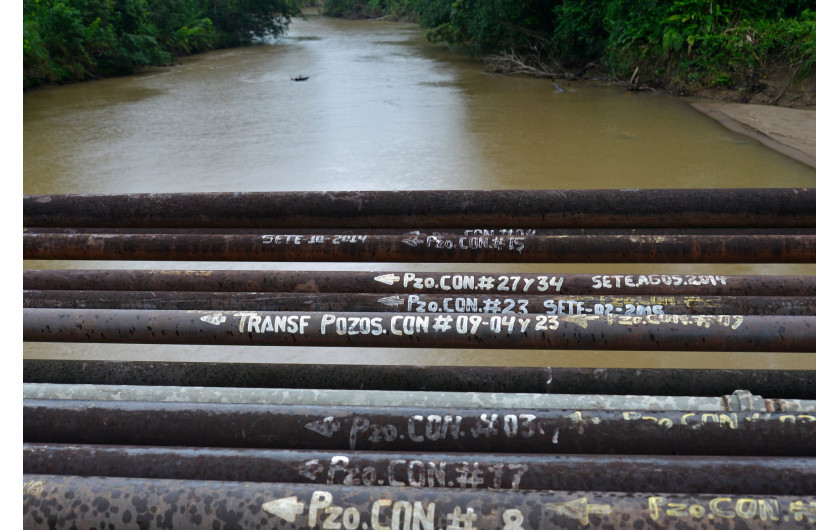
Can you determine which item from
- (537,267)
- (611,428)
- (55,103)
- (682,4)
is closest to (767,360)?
(537,267)

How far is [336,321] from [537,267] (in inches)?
124

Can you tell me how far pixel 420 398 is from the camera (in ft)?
4.53

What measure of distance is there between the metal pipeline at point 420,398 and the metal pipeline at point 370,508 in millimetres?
331

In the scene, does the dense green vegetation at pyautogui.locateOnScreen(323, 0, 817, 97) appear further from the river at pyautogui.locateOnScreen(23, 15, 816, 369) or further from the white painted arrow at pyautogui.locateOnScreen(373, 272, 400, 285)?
the white painted arrow at pyautogui.locateOnScreen(373, 272, 400, 285)

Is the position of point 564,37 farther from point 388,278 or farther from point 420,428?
point 420,428

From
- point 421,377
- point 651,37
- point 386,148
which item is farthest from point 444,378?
point 651,37

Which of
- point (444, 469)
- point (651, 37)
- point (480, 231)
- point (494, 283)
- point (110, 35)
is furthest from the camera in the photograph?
point (110, 35)

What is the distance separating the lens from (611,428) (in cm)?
122

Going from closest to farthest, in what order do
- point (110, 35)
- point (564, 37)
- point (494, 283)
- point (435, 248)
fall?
point (494, 283) → point (435, 248) → point (564, 37) → point (110, 35)

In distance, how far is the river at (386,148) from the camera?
3730mm

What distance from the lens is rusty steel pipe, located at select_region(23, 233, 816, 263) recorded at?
1952mm

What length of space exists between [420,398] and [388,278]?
624 millimetres

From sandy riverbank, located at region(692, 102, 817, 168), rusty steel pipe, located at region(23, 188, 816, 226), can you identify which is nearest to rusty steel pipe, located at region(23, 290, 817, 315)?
rusty steel pipe, located at region(23, 188, 816, 226)

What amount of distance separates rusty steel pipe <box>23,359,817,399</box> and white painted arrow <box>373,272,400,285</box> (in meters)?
0.35
